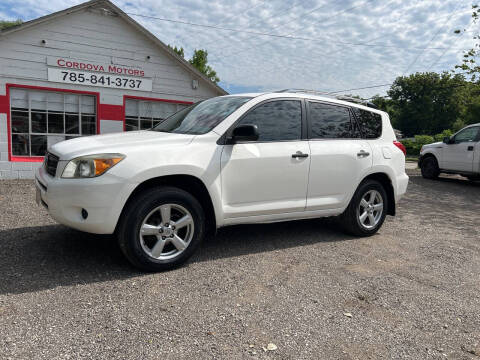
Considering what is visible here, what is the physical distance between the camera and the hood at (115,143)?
11.4 feet

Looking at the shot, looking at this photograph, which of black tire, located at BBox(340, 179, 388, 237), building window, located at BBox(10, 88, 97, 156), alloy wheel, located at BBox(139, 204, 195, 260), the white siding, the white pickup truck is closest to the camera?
alloy wheel, located at BBox(139, 204, 195, 260)

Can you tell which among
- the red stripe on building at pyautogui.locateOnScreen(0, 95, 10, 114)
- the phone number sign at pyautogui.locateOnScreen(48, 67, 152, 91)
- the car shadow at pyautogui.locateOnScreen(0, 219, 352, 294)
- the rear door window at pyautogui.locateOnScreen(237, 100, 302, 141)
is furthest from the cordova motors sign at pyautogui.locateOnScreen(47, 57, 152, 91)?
the rear door window at pyautogui.locateOnScreen(237, 100, 302, 141)

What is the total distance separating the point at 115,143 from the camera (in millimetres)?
3643

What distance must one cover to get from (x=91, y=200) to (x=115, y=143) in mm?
618

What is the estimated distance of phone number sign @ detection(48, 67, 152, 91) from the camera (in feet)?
36.4

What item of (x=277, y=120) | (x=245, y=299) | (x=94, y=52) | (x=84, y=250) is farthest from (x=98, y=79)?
(x=245, y=299)

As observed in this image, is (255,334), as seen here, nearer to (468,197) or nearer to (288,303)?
(288,303)

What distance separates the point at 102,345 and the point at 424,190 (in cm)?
1021

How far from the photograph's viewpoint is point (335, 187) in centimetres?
478

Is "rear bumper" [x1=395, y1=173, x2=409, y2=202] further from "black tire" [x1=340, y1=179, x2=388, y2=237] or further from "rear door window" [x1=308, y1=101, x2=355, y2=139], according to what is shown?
"rear door window" [x1=308, y1=101, x2=355, y2=139]

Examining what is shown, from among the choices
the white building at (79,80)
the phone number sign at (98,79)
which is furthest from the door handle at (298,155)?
the phone number sign at (98,79)

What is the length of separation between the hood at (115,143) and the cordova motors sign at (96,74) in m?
8.37

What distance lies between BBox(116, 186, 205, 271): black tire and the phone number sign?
919 cm

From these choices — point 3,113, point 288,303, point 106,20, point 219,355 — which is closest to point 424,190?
point 288,303
